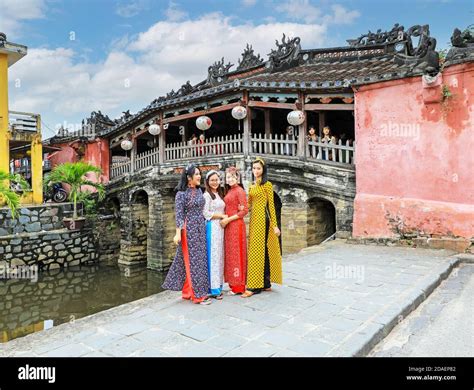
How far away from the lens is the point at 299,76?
12.7 m

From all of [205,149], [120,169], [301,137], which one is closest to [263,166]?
[301,137]

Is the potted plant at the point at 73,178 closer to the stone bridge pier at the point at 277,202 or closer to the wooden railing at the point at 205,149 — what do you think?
the stone bridge pier at the point at 277,202

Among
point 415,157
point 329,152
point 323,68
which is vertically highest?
point 323,68

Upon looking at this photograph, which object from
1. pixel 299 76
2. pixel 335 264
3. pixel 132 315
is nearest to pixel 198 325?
pixel 132 315

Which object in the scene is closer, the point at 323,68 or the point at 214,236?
the point at 214,236

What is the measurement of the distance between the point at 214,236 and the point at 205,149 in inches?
335

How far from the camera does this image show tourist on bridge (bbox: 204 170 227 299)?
16.6 feet

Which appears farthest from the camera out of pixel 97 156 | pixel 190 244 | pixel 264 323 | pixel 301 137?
pixel 97 156

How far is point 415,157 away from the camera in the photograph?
8.42m

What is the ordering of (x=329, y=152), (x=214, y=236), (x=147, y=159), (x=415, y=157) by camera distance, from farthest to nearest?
1. (x=147, y=159)
2. (x=329, y=152)
3. (x=415, y=157)
4. (x=214, y=236)

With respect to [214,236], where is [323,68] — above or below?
above

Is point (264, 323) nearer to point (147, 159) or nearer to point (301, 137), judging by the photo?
point (301, 137)

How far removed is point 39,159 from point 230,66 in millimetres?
8635

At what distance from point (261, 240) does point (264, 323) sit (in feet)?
4.12
